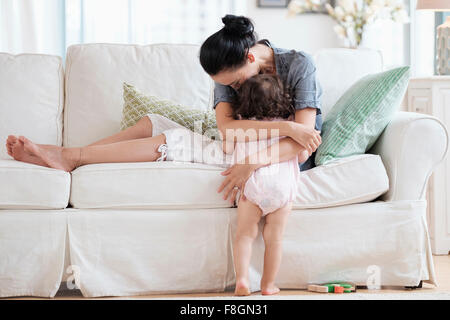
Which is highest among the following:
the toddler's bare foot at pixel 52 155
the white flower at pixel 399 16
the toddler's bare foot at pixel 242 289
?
the white flower at pixel 399 16

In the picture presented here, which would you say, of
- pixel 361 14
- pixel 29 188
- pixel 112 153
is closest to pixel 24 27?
pixel 361 14

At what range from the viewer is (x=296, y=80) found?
2.10 m

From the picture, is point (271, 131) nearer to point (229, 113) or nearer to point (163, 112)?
point (229, 113)

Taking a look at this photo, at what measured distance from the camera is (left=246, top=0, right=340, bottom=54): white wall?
168 inches

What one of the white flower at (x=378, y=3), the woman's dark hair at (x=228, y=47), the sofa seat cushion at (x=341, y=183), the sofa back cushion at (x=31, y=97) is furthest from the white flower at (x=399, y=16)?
the sofa back cushion at (x=31, y=97)

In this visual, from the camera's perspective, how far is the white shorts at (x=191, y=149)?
85.3 inches

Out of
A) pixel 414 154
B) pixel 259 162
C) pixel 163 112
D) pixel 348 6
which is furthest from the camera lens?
pixel 348 6

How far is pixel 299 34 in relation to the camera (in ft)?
14.1

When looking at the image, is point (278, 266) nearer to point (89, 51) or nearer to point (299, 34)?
point (89, 51)

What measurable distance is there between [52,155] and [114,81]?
65 cm

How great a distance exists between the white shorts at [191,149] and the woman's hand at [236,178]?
4.2 inches

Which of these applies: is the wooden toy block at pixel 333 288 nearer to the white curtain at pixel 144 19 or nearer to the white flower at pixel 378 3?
the white flower at pixel 378 3
